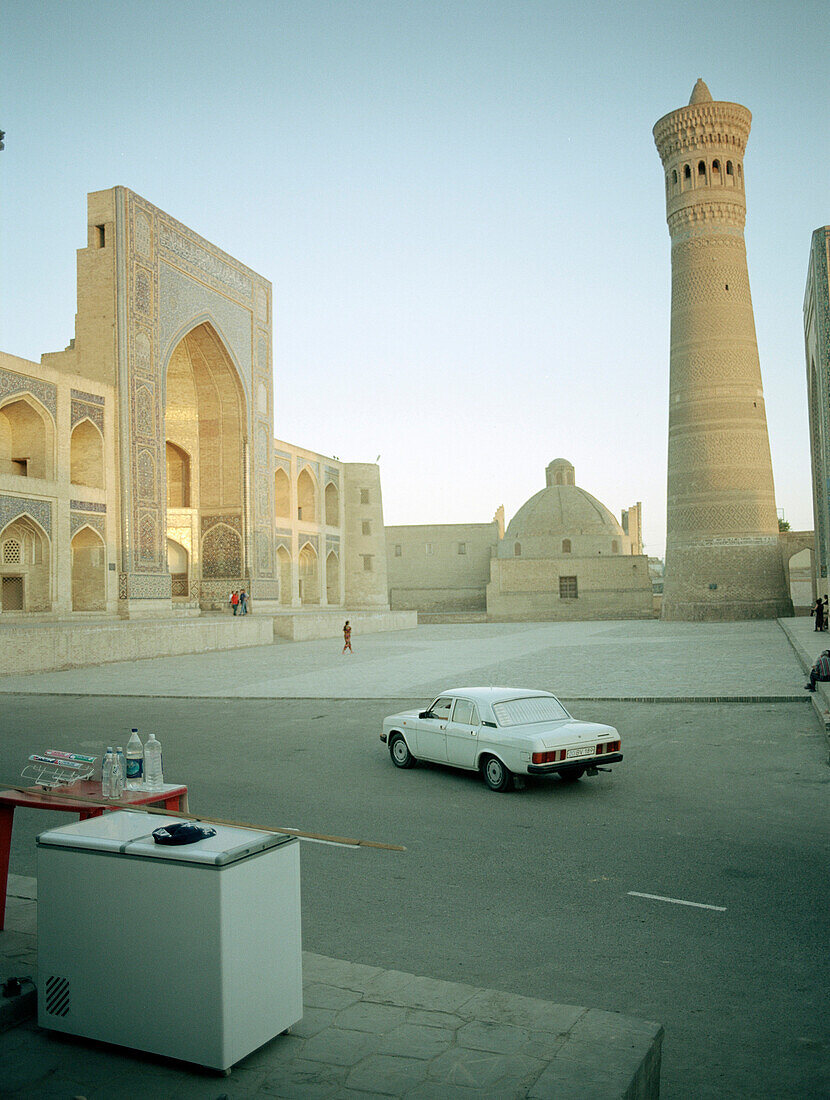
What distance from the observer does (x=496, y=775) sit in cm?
746

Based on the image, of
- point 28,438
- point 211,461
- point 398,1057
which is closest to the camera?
point 398,1057

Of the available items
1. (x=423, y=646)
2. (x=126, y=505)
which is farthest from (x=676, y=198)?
(x=126, y=505)

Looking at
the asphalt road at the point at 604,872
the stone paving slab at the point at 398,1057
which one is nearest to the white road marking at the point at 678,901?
the asphalt road at the point at 604,872

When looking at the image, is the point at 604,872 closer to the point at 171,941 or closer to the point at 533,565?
the point at 171,941

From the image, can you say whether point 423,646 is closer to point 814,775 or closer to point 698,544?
point 698,544

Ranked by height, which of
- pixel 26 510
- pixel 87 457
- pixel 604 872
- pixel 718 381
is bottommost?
pixel 604 872

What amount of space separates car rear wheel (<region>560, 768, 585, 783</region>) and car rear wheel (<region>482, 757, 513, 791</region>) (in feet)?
1.47

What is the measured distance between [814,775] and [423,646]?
17.6m

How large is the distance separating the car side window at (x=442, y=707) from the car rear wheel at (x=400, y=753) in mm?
398

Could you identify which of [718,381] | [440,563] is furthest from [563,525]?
[718,381]

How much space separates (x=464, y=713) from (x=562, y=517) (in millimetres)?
48313

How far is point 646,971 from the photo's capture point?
3.79m

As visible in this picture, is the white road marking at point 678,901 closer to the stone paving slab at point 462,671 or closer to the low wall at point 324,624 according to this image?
the stone paving slab at point 462,671

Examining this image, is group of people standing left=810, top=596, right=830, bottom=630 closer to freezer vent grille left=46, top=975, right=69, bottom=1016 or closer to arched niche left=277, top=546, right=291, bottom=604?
arched niche left=277, top=546, right=291, bottom=604
